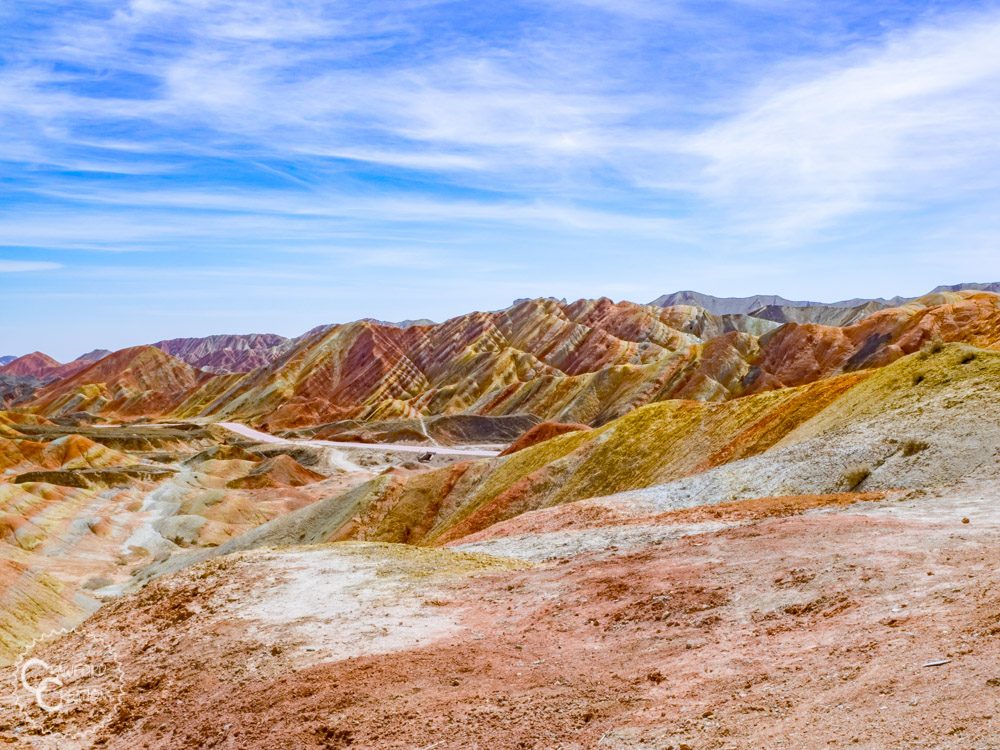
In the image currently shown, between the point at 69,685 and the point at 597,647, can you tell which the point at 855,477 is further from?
the point at 69,685

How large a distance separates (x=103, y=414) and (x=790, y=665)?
216 metres

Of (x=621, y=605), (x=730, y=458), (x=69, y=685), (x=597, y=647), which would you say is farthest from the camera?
(x=730, y=458)

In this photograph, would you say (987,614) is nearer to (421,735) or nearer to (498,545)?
(421,735)

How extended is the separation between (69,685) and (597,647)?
32.4 feet

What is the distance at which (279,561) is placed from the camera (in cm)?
2059

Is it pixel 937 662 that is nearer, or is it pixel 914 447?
pixel 937 662

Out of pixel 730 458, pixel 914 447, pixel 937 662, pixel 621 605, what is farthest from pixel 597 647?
pixel 730 458

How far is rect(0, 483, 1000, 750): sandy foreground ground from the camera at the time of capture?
29.3ft

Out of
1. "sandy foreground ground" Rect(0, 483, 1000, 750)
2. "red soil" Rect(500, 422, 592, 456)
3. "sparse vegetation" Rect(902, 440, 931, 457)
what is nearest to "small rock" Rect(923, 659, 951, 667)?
"sandy foreground ground" Rect(0, 483, 1000, 750)

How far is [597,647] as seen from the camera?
12.6 metres

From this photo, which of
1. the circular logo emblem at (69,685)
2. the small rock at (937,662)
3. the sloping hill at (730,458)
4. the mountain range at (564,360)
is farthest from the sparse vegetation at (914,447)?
the mountain range at (564,360)

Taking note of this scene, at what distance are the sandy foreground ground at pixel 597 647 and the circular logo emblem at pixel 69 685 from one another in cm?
8

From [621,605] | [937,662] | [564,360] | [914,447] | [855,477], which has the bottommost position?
[621,605]

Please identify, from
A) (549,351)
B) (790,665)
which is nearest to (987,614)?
(790,665)
